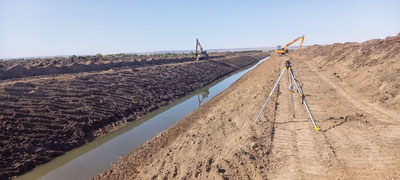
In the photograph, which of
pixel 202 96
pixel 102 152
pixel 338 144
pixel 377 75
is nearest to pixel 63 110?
pixel 102 152

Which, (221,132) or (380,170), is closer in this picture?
(380,170)

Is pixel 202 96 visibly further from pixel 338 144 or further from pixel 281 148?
pixel 338 144

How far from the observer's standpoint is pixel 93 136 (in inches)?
450

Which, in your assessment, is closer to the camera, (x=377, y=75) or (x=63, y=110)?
(x=63, y=110)

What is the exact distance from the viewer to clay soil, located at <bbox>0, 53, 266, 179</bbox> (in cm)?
924

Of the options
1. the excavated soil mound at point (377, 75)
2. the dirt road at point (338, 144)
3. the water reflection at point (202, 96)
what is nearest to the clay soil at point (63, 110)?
the water reflection at point (202, 96)

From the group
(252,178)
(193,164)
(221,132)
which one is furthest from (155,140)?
(252,178)

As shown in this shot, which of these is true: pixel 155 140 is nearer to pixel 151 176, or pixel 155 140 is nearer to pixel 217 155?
pixel 151 176

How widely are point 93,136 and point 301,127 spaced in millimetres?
10048

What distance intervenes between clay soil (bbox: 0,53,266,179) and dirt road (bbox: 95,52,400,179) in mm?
3753

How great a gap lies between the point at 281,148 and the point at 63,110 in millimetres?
12045

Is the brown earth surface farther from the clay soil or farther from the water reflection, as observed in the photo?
the water reflection

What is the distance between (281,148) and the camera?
645 cm

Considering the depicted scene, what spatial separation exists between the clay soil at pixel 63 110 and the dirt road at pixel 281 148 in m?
3.75
